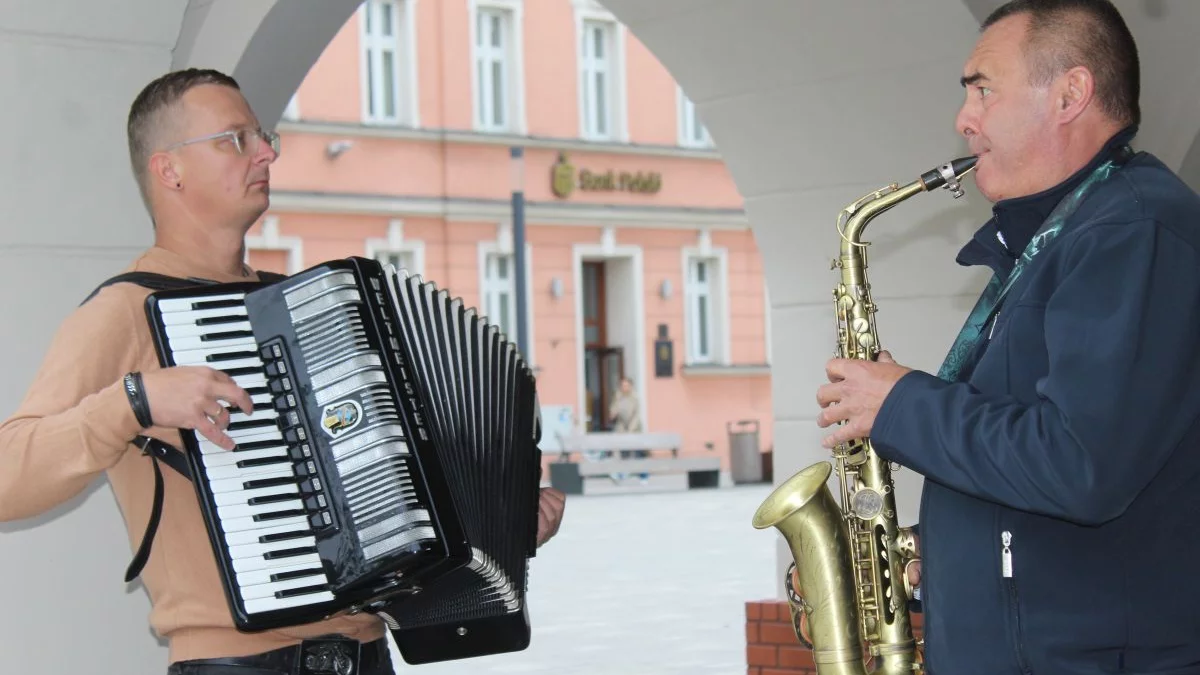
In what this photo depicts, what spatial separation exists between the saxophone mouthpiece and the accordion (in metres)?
0.93

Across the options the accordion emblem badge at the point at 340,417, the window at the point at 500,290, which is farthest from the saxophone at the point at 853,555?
the window at the point at 500,290

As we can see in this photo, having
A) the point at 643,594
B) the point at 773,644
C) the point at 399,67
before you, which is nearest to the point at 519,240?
the point at 399,67

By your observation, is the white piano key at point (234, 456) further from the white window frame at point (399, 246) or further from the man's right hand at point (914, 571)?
the white window frame at point (399, 246)

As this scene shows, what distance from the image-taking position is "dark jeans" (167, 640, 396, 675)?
278cm

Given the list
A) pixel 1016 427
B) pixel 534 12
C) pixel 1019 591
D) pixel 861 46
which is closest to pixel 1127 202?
pixel 1016 427

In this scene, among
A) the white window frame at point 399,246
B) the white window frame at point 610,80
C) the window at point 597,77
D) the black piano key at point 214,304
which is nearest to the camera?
the black piano key at point 214,304

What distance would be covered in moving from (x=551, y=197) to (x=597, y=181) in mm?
827

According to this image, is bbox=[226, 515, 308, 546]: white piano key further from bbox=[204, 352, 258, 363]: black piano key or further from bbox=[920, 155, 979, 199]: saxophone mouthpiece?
bbox=[920, 155, 979, 199]: saxophone mouthpiece

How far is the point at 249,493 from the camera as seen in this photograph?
2633 millimetres

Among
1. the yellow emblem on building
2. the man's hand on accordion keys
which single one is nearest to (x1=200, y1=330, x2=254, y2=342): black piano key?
the man's hand on accordion keys

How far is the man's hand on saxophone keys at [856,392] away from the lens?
2395 millimetres

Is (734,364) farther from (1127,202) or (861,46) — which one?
(1127,202)

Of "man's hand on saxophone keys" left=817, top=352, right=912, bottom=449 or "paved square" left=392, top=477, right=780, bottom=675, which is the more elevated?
"man's hand on saxophone keys" left=817, top=352, right=912, bottom=449

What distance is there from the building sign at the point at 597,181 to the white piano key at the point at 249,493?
22.5 meters
